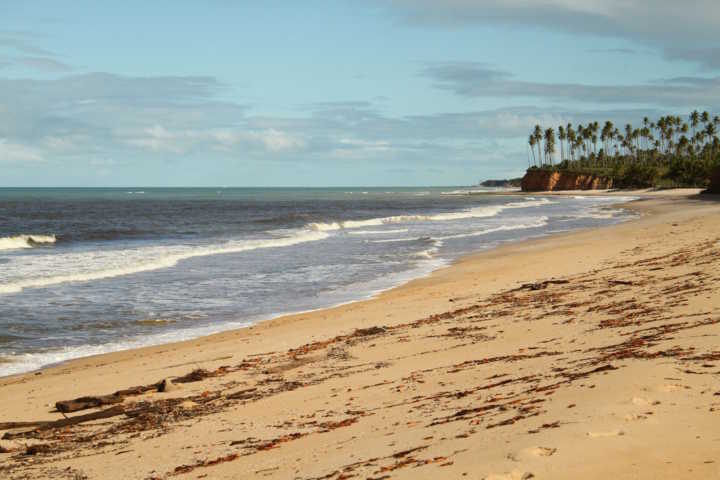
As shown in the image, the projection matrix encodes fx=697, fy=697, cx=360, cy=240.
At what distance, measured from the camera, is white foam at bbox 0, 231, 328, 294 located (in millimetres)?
22516

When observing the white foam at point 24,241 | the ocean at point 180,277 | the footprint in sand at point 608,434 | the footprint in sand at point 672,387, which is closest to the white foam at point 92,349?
the ocean at point 180,277

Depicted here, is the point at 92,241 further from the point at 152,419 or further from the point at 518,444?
the point at 518,444

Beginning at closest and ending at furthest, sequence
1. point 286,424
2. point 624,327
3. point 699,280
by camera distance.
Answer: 1. point 286,424
2. point 624,327
3. point 699,280

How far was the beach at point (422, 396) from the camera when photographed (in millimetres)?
5000

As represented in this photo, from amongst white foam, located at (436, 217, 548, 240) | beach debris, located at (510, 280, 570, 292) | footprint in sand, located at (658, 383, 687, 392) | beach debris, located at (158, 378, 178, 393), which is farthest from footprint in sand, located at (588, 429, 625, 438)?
white foam, located at (436, 217, 548, 240)

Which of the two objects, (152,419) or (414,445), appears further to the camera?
(152,419)

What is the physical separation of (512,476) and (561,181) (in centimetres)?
15627

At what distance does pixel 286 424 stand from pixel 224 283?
50.9 ft

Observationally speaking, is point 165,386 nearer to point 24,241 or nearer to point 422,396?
point 422,396

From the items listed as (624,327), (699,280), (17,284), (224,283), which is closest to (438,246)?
(224,283)

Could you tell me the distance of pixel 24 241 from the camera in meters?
40.4

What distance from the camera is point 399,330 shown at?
1232cm

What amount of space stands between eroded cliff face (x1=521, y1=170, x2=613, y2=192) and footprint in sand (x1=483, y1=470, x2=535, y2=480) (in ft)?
489

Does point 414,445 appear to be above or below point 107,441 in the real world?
above
